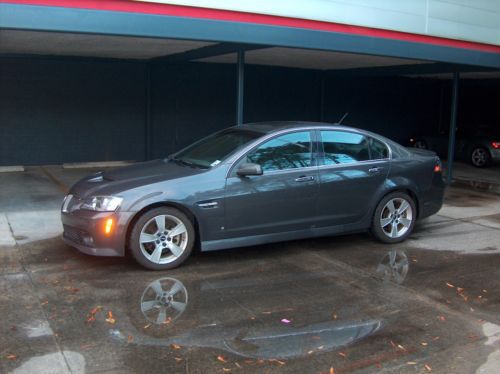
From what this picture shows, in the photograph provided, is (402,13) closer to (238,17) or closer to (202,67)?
(238,17)

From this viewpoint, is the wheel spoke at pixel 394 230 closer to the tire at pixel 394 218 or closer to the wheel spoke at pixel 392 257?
the tire at pixel 394 218

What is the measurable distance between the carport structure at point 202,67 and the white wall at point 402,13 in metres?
0.02

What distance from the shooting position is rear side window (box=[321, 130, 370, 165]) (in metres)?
6.77

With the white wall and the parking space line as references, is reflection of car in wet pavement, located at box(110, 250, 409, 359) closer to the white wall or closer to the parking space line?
the white wall

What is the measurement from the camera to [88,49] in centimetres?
1140

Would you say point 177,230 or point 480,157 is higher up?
point 480,157

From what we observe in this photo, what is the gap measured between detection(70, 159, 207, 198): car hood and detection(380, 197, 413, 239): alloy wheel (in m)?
2.54

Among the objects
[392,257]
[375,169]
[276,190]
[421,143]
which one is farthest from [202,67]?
[392,257]

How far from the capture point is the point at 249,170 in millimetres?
6020

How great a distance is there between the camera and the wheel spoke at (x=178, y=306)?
4870 millimetres

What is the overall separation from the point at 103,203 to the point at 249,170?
1.57 meters

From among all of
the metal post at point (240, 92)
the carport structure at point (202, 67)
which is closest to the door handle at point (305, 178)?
the carport structure at point (202, 67)

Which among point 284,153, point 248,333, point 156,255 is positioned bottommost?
point 248,333

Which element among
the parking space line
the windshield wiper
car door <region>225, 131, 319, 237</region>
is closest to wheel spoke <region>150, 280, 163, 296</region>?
car door <region>225, 131, 319, 237</region>
